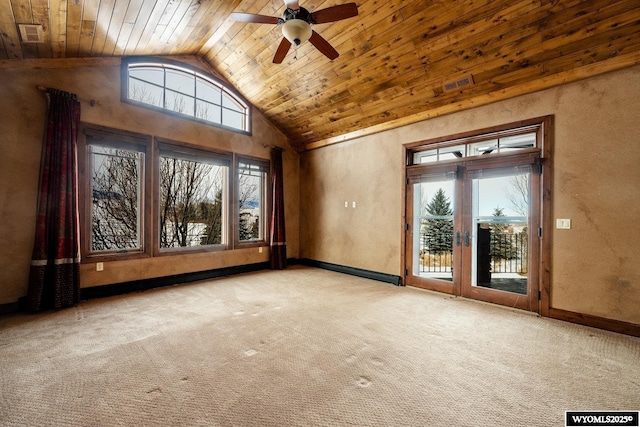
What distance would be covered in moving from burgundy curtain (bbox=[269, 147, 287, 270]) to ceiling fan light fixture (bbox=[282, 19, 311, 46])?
11.7 feet

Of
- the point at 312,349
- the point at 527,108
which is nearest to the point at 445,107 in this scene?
the point at 527,108

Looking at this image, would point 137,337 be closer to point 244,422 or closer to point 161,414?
point 161,414

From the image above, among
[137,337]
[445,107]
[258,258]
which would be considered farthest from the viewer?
[258,258]

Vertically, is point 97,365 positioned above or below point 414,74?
below

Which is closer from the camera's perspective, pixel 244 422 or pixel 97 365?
pixel 244 422

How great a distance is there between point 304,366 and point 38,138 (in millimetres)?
4463

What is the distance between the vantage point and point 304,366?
2221 mm

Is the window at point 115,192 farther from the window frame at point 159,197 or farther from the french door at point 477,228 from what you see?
the french door at point 477,228

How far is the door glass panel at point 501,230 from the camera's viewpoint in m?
3.66

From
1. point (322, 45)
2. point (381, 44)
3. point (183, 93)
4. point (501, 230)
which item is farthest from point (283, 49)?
point (501, 230)

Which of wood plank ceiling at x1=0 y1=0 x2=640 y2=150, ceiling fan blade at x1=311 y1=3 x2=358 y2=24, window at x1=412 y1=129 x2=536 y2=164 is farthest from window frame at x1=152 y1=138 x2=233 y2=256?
window at x1=412 y1=129 x2=536 y2=164

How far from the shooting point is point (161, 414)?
5.45ft

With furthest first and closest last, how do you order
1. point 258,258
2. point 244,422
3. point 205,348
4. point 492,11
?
point 258,258 < point 492,11 < point 205,348 < point 244,422

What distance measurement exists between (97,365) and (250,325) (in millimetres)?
1329
